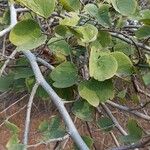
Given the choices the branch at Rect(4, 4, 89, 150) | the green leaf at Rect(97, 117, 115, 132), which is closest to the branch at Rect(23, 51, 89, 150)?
the branch at Rect(4, 4, 89, 150)

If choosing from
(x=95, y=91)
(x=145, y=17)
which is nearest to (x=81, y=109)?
(x=95, y=91)

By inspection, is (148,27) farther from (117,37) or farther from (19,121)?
(19,121)

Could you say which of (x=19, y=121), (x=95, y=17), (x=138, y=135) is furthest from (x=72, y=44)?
(x=19, y=121)

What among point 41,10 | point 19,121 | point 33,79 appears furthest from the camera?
point 19,121

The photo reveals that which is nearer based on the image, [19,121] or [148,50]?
[148,50]

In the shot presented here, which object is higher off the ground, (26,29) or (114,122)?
(26,29)

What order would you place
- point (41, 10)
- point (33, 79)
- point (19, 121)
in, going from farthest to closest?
point (19, 121) < point (33, 79) < point (41, 10)
